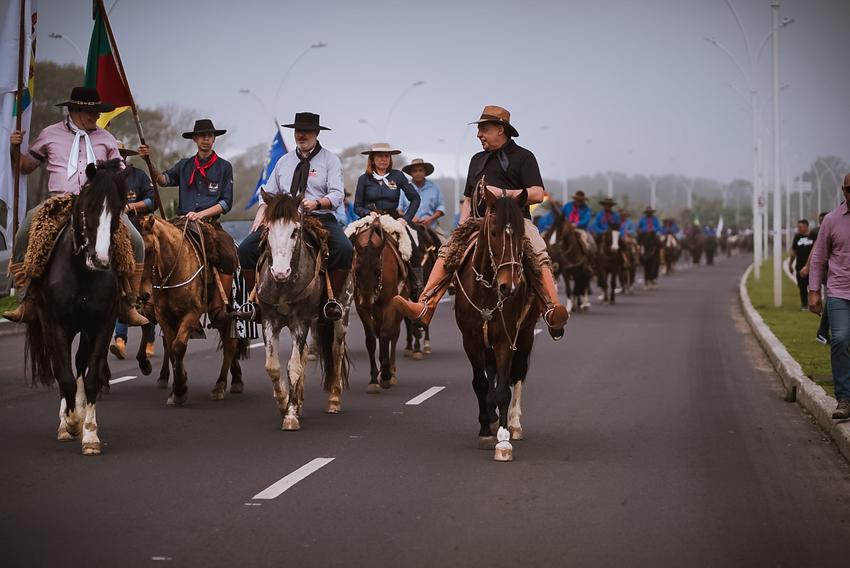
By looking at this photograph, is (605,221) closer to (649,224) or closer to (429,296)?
(649,224)

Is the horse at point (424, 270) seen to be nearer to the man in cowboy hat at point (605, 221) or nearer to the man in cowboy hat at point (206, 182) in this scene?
the man in cowboy hat at point (206, 182)

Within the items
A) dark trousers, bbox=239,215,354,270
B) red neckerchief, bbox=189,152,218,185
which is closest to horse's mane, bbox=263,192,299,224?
dark trousers, bbox=239,215,354,270

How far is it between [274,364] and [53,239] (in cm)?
229

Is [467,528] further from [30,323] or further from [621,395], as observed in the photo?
[621,395]

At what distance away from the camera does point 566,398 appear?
14328 mm

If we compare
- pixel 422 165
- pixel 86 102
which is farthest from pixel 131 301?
pixel 422 165

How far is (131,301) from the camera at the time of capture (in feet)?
36.3

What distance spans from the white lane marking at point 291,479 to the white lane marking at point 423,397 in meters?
3.63

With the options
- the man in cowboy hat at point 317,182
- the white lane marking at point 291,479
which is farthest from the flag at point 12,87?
the white lane marking at point 291,479

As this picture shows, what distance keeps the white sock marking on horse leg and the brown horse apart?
536cm

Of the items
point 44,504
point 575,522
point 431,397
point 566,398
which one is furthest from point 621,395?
point 44,504

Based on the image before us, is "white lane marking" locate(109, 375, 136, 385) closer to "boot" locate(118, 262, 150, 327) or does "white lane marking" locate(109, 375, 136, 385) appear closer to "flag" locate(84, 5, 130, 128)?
"flag" locate(84, 5, 130, 128)

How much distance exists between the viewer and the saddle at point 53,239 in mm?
10430

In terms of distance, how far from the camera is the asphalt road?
7.34m
